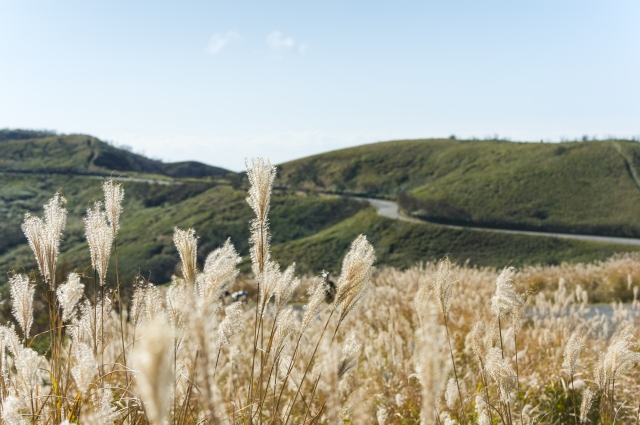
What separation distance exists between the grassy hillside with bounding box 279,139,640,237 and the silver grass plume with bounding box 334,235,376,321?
62292mm

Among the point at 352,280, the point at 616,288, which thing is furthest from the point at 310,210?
the point at 352,280

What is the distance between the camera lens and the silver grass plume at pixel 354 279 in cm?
214

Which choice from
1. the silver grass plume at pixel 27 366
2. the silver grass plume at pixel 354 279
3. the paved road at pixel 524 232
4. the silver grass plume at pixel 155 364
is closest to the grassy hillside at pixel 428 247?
the paved road at pixel 524 232

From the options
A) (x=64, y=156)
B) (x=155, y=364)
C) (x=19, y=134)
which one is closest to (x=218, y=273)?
(x=155, y=364)

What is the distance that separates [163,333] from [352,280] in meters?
1.42

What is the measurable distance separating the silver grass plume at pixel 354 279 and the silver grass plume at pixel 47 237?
4.64 feet

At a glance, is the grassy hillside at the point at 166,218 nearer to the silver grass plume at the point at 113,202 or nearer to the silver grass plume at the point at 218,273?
the silver grass plume at the point at 113,202

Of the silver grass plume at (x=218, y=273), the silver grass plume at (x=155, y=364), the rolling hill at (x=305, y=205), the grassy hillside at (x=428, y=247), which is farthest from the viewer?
the rolling hill at (x=305, y=205)

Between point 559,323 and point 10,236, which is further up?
point 559,323

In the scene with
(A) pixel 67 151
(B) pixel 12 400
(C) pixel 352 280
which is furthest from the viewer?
(A) pixel 67 151

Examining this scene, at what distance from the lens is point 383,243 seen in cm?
5669

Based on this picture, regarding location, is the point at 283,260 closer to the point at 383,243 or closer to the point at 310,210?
the point at 383,243

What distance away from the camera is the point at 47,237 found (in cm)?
258

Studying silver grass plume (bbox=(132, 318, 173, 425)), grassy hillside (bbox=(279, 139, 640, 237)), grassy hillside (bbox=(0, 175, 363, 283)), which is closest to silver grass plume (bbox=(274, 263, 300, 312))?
silver grass plume (bbox=(132, 318, 173, 425))
